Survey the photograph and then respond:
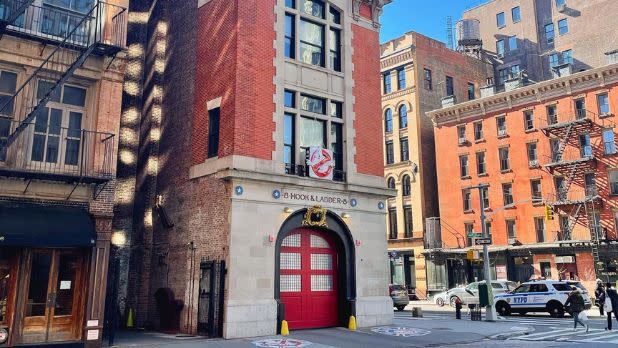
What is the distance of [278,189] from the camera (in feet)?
65.2

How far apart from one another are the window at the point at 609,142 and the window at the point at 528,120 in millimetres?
6222

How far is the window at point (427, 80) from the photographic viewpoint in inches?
2208

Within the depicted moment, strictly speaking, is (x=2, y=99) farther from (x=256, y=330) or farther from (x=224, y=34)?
(x=256, y=330)

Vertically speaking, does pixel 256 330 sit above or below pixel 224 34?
below

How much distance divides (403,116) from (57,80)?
144ft

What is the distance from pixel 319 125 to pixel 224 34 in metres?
5.31

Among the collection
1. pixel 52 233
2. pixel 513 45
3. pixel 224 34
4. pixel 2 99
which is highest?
pixel 513 45

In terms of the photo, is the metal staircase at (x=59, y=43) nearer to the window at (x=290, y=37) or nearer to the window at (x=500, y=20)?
the window at (x=290, y=37)

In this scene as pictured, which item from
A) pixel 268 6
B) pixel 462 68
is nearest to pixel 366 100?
pixel 268 6

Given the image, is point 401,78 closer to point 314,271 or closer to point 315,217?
point 315,217

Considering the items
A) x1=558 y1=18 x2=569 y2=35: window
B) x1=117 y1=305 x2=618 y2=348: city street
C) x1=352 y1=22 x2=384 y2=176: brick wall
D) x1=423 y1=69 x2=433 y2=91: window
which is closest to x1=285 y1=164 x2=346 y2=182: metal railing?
x1=352 y1=22 x2=384 y2=176: brick wall

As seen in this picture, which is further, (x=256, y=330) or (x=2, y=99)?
(x=256, y=330)

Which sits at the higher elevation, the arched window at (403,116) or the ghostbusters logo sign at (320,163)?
the arched window at (403,116)

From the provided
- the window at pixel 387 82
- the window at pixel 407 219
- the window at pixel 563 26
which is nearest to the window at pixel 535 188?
the window at pixel 407 219
